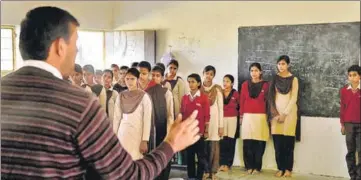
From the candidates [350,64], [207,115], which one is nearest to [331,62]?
[350,64]

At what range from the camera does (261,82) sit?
947 millimetres

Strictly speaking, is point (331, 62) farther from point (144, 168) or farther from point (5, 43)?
point (5, 43)

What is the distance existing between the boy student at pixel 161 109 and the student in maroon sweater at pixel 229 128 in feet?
0.50

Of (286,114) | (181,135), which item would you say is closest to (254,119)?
(286,114)

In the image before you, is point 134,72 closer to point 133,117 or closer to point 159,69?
point 159,69

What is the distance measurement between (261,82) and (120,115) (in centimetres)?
48

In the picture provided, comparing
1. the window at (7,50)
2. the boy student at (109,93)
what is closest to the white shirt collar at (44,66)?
the window at (7,50)

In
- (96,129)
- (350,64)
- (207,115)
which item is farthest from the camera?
(207,115)

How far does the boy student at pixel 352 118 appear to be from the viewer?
74 cm

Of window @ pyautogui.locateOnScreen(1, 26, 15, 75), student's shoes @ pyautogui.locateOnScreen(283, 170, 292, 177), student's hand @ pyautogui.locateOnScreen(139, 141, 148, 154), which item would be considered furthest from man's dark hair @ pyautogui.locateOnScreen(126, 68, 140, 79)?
student's shoes @ pyautogui.locateOnScreen(283, 170, 292, 177)

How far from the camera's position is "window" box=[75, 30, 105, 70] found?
822 millimetres

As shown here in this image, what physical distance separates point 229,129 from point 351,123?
36 cm

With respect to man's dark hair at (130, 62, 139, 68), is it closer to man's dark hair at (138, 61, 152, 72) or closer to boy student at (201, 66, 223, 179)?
man's dark hair at (138, 61, 152, 72)

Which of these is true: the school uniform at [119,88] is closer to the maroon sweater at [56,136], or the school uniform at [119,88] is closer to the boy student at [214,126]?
the boy student at [214,126]
